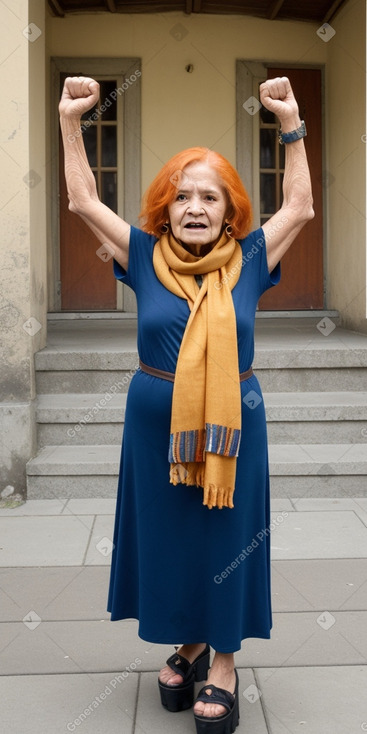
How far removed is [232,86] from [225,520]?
6914 mm

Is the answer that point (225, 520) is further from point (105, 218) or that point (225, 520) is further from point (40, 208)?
point (40, 208)

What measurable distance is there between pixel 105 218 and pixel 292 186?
63 cm

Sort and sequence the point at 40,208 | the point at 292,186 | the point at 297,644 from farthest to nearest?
the point at 40,208, the point at 297,644, the point at 292,186

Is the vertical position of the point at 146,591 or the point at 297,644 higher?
the point at 146,591

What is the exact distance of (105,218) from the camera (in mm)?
3016

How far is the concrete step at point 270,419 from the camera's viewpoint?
6227 mm

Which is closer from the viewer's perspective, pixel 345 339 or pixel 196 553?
pixel 196 553

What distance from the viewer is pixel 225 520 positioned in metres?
2.98

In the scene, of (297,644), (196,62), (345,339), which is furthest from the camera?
(196,62)

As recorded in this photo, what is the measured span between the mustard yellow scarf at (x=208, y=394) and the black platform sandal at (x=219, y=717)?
625 millimetres

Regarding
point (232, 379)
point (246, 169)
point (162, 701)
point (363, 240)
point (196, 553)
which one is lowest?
point (162, 701)

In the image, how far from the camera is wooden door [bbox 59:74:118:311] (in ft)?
30.1

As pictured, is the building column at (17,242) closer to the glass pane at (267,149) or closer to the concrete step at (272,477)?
the concrete step at (272,477)

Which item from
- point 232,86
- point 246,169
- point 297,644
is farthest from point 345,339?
point 297,644
